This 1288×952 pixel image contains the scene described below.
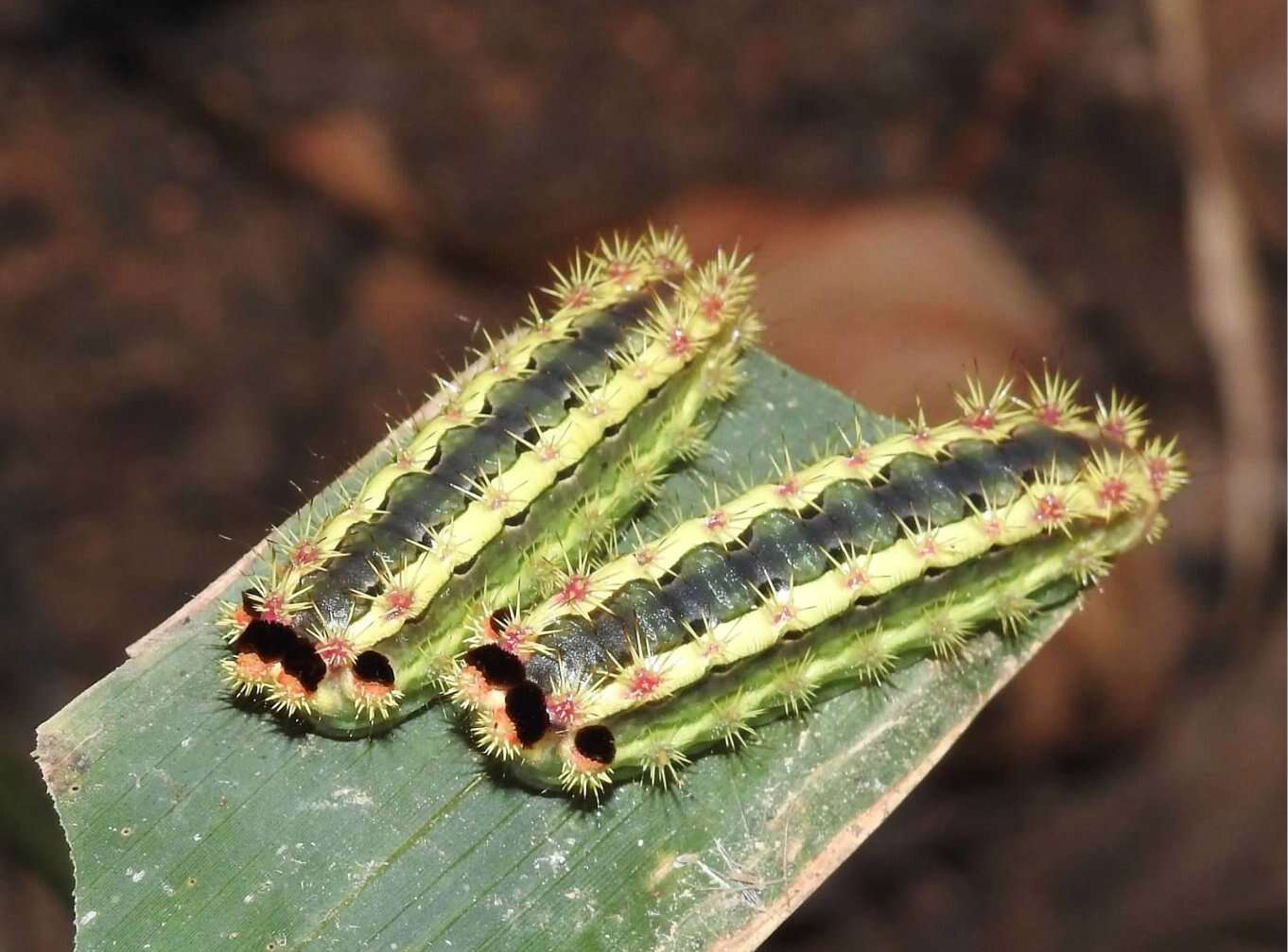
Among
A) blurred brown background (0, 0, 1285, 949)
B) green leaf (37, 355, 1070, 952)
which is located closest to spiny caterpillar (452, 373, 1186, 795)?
green leaf (37, 355, 1070, 952)

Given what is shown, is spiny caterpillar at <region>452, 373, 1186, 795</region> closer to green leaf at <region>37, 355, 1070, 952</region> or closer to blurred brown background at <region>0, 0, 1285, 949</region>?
green leaf at <region>37, 355, 1070, 952</region>

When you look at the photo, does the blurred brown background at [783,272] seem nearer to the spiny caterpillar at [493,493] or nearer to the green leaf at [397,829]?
the spiny caterpillar at [493,493]

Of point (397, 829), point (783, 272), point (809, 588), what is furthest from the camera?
point (783, 272)

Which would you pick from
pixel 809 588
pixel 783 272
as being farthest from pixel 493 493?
pixel 783 272

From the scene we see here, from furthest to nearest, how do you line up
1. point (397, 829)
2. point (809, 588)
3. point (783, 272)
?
1. point (783, 272)
2. point (809, 588)
3. point (397, 829)

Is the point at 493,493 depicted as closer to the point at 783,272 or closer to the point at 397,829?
the point at 397,829

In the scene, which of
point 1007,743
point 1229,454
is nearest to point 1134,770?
point 1007,743

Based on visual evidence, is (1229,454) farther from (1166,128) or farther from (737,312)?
(737,312)
